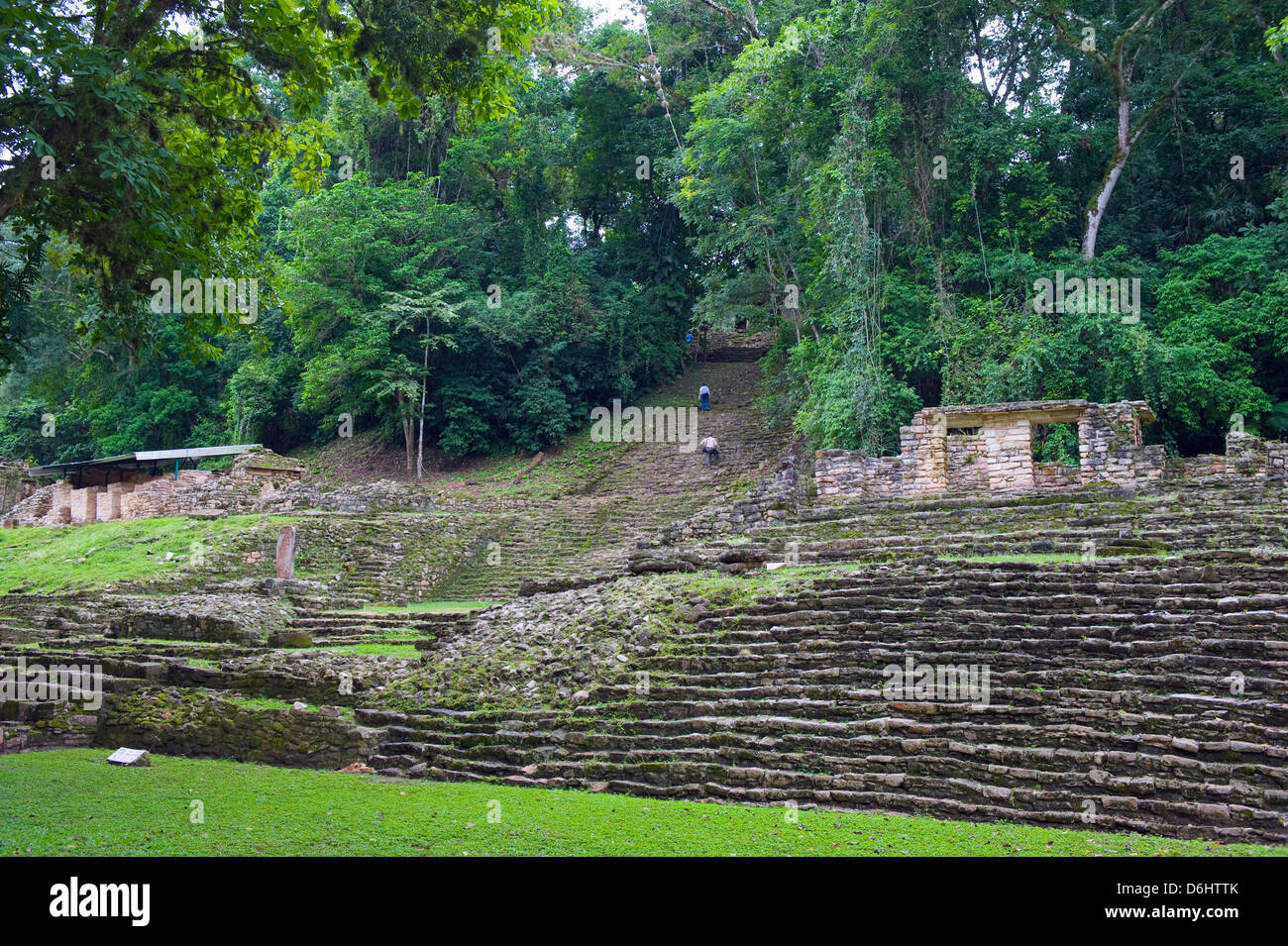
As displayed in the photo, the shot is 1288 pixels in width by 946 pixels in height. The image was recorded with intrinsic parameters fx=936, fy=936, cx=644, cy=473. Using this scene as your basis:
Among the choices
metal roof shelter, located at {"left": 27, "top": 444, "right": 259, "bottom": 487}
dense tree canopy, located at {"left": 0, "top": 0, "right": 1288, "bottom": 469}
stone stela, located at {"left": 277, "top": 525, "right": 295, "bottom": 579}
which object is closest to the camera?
dense tree canopy, located at {"left": 0, "top": 0, "right": 1288, "bottom": 469}

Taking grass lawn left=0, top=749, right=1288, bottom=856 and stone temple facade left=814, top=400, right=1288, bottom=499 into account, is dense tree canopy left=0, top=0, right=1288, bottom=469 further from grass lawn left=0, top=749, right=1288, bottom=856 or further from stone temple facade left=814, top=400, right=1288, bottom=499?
grass lawn left=0, top=749, right=1288, bottom=856

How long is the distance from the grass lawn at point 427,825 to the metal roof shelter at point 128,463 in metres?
18.1

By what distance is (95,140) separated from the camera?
286 inches

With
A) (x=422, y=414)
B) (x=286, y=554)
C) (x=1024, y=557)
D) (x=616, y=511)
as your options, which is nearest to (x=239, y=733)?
(x=286, y=554)

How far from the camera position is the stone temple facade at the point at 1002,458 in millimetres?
15539

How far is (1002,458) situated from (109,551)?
57.9 ft

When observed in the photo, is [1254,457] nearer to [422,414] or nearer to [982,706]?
[982,706]

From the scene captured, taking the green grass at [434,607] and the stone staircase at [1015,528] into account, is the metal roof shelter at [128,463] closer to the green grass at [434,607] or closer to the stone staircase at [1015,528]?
the green grass at [434,607]

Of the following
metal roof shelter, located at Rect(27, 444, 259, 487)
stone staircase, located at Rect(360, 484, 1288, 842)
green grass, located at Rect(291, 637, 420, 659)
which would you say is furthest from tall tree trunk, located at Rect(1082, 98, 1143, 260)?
metal roof shelter, located at Rect(27, 444, 259, 487)

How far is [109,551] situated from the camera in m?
19.2

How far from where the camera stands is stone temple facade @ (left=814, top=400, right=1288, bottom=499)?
15.5m

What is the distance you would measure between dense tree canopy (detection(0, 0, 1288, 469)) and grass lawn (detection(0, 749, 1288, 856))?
156 inches

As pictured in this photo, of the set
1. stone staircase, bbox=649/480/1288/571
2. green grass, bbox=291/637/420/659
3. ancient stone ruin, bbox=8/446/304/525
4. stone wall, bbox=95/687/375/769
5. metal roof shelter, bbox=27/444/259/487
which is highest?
metal roof shelter, bbox=27/444/259/487

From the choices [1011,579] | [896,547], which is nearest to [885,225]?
[896,547]
